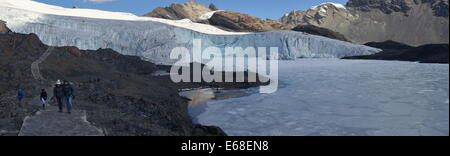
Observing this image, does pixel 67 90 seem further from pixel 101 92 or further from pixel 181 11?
pixel 181 11

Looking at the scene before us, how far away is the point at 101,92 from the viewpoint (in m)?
16.9

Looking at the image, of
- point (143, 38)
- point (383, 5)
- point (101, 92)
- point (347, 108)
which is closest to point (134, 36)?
point (143, 38)

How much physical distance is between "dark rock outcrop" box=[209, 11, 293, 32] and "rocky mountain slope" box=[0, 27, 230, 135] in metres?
47.1

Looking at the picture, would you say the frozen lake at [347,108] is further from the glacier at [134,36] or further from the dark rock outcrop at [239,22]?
the dark rock outcrop at [239,22]

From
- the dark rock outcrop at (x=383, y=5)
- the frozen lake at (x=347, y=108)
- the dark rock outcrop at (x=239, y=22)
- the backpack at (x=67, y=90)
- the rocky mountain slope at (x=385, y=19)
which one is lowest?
the frozen lake at (x=347, y=108)

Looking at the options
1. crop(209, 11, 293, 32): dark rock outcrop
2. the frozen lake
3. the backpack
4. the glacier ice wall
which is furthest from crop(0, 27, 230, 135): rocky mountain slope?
crop(209, 11, 293, 32): dark rock outcrop

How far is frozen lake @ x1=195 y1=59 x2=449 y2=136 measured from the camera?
11086 mm

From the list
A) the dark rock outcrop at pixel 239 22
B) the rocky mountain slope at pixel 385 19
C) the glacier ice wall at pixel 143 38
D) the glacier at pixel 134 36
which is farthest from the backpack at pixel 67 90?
the rocky mountain slope at pixel 385 19

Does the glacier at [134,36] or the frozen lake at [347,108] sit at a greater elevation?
the glacier at [134,36]

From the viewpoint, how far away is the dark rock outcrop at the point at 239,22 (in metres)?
79.2

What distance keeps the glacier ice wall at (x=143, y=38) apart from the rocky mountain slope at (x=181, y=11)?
64.3 meters

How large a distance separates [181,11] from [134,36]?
78.3 metres

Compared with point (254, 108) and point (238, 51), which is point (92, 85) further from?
point (238, 51)

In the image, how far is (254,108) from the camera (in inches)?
640
